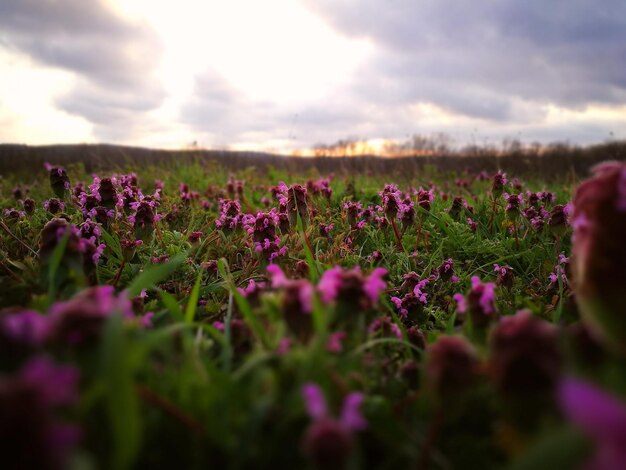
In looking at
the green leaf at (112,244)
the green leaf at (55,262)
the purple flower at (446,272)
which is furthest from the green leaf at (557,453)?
the green leaf at (112,244)

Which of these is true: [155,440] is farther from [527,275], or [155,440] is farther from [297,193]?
[527,275]

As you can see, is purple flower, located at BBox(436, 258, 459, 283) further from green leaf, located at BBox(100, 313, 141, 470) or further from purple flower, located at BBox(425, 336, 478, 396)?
green leaf, located at BBox(100, 313, 141, 470)

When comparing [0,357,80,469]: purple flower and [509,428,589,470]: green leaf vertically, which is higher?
[0,357,80,469]: purple flower

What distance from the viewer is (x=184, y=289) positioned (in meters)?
2.87

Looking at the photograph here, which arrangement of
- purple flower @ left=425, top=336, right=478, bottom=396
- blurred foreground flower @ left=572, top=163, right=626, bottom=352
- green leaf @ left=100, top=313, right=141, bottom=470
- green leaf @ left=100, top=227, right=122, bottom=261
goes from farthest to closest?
1. green leaf @ left=100, top=227, right=122, bottom=261
2. blurred foreground flower @ left=572, top=163, right=626, bottom=352
3. purple flower @ left=425, top=336, right=478, bottom=396
4. green leaf @ left=100, top=313, right=141, bottom=470

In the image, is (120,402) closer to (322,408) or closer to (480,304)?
(322,408)

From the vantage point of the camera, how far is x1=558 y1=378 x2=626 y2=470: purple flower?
55 cm

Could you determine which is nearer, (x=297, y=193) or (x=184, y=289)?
(x=184, y=289)

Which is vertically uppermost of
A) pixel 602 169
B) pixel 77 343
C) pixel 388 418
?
pixel 602 169

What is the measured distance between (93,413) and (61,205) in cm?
322

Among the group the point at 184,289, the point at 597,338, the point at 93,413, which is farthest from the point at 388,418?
the point at 184,289

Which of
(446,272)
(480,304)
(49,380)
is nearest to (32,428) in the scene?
(49,380)

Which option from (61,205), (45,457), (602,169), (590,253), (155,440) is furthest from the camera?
(61,205)

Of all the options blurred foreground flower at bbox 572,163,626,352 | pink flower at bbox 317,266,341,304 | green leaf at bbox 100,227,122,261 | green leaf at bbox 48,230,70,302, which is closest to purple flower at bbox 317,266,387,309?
pink flower at bbox 317,266,341,304
